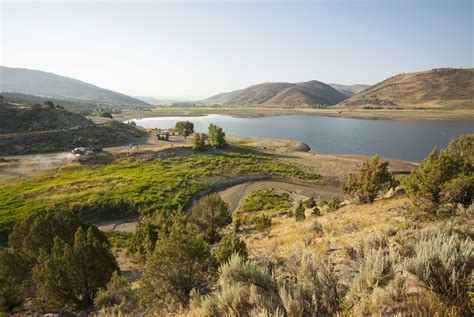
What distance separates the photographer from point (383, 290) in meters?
4.75

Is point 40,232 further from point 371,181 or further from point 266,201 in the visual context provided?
point 266,201

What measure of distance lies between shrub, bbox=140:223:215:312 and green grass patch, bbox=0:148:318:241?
2288 centimetres

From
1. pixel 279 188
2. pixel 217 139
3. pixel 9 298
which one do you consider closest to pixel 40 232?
pixel 9 298

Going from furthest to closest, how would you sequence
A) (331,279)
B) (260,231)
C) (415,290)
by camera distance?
(260,231) < (331,279) < (415,290)

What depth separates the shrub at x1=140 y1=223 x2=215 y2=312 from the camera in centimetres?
847

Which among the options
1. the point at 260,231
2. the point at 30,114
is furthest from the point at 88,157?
the point at 260,231

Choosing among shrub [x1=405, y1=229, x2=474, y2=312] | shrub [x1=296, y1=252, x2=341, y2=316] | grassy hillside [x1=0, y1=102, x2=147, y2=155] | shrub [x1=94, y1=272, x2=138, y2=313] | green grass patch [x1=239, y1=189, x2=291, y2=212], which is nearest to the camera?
shrub [x1=405, y1=229, x2=474, y2=312]

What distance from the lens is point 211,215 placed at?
85.3ft

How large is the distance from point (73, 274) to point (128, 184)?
3464cm

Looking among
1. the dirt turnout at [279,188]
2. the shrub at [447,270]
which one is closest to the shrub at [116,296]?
the shrub at [447,270]

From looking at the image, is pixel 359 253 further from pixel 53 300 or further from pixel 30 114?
pixel 30 114

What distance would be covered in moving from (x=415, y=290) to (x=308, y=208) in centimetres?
2495

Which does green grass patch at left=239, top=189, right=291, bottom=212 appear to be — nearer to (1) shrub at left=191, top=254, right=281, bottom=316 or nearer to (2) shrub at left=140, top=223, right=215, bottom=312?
(2) shrub at left=140, top=223, right=215, bottom=312

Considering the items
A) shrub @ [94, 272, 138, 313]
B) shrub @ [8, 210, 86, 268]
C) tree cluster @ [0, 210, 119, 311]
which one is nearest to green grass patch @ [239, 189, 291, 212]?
shrub @ [8, 210, 86, 268]
